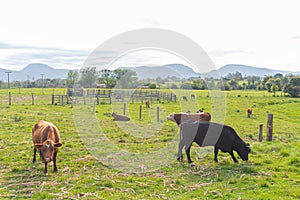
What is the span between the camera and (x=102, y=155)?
10859 millimetres

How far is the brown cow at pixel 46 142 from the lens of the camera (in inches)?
323

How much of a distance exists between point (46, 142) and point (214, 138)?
5.65 metres

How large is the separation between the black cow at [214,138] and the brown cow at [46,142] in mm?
4370

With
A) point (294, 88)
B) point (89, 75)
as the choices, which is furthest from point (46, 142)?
point (294, 88)

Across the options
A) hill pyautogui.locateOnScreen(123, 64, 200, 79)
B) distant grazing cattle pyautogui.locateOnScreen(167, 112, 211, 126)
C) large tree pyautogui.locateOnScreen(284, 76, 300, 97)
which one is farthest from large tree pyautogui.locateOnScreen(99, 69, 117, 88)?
large tree pyautogui.locateOnScreen(284, 76, 300, 97)

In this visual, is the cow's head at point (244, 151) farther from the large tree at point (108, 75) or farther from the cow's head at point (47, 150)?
the large tree at point (108, 75)

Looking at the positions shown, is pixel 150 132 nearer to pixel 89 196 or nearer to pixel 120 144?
pixel 120 144

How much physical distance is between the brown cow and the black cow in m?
4.37

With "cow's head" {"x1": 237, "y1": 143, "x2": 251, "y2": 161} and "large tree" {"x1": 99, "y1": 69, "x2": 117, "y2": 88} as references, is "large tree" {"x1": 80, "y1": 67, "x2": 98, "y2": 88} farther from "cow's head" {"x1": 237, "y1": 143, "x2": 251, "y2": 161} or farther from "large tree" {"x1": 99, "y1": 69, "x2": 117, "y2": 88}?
"cow's head" {"x1": 237, "y1": 143, "x2": 251, "y2": 161}

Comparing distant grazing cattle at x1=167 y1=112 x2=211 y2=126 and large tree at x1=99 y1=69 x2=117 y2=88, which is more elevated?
large tree at x1=99 y1=69 x2=117 y2=88

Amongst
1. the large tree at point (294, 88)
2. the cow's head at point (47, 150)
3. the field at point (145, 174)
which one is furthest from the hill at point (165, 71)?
the large tree at point (294, 88)

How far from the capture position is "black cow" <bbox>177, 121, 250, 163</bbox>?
9.98m

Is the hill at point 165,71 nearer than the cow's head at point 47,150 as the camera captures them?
No

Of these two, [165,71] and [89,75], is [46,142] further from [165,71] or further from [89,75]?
[89,75]
